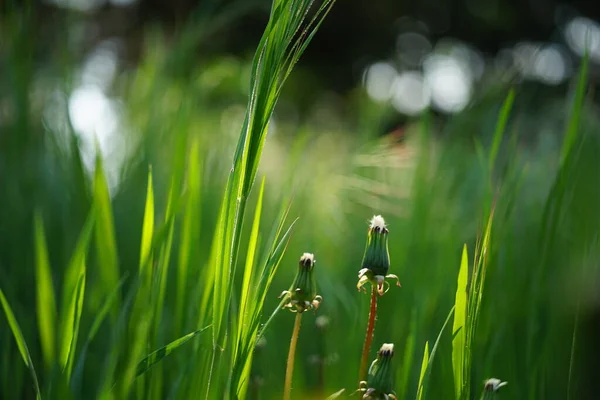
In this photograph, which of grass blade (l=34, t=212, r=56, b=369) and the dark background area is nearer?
grass blade (l=34, t=212, r=56, b=369)

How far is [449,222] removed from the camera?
2.77 feet

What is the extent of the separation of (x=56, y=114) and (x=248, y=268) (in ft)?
2.62

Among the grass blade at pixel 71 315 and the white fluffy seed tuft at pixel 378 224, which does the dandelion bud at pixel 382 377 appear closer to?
the white fluffy seed tuft at pixel 378 224

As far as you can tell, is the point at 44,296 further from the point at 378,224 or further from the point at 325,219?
the point at 325,219

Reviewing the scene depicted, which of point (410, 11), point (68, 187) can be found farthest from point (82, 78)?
point (410, 11)

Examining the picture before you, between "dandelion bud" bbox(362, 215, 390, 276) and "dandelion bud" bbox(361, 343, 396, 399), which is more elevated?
"dandelion bud" bbox(362, 215, 390, 276)

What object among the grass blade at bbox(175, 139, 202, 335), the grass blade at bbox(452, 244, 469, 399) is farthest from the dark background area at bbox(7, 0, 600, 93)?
the grass blade at bbox(452, 244, 469, 399)

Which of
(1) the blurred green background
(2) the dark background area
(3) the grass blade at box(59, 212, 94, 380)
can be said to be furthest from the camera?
(2) the dark background area

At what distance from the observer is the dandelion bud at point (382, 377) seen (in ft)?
1.34

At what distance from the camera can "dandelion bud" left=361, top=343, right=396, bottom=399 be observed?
0.41 meters

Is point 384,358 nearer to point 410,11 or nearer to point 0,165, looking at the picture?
point 0,165

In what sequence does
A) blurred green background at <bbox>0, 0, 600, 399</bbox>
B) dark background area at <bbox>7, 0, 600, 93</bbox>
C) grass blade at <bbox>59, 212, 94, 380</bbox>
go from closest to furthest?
grass blade at <bbox>59, 212, 94, 380</bbox> → blurred green background at <bbox>0, 0, 600, 399</bbox> → dark background area at <bbox>7, 0, 600, 93</bbox>

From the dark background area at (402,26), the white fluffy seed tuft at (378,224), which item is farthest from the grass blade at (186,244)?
the dark background area at (402,26)

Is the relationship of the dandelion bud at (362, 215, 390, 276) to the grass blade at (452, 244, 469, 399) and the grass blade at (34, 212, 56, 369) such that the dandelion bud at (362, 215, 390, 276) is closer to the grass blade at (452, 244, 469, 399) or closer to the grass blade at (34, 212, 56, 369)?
the grass blade at (452, 244, 469, 399)
